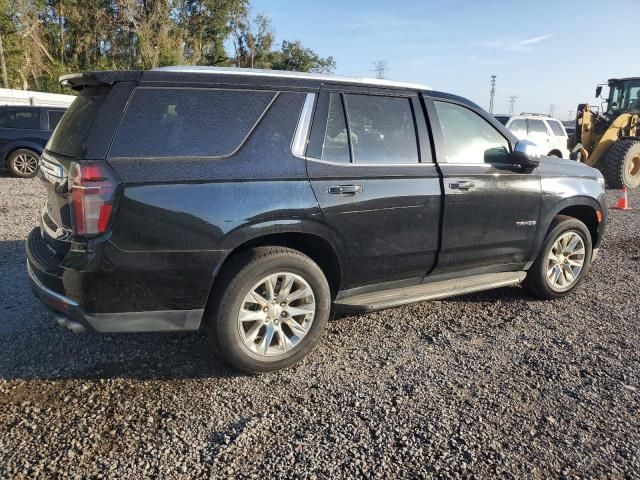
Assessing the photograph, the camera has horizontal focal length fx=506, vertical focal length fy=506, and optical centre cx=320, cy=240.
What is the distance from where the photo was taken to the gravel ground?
249cm

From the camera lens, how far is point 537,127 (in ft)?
44.0

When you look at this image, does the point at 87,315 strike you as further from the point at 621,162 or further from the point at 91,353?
the point at 621,162

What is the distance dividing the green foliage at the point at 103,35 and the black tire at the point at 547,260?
30985mm

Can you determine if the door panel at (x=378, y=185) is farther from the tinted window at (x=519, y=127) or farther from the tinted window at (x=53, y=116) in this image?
the tinted window at (x=53, y=116)

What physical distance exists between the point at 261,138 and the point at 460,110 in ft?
6.15

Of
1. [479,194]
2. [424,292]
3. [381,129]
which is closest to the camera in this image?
[381,129]

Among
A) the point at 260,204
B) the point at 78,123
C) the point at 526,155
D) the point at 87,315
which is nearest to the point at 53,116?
the point at 78,123

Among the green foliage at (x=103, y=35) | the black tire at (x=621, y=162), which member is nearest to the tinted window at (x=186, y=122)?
the black tire at (x=621, y=162)

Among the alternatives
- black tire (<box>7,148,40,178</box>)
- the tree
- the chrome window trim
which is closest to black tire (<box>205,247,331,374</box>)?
the chrome window trim

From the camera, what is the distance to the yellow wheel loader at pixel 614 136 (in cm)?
1316

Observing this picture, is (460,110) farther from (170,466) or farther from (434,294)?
(170,466)

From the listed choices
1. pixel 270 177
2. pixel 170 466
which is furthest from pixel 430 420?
pixel 270 177

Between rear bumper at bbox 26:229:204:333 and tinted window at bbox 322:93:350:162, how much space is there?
53.0 inches

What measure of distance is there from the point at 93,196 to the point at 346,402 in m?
1.86
